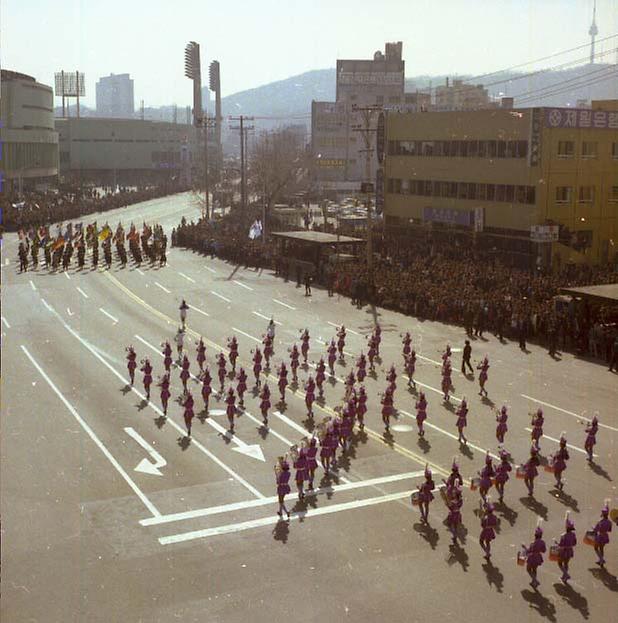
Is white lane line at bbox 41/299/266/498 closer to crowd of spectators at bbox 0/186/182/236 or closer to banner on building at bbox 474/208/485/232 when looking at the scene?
banner on building at bbox 474/208/485/232

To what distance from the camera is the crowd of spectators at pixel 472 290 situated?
38688 mm

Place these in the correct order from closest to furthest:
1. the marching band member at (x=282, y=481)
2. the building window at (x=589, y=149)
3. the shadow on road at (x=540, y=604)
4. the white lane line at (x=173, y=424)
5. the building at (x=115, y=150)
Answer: the shadow on road at (x=540, y=604), the marching band member at (x=282, y=481), the white lane line at (x=173, y=424), the building window at (x=589, y=149), the building at (x=115, y=150)

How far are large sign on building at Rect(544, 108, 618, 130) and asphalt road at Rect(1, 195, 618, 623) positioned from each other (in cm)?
2717

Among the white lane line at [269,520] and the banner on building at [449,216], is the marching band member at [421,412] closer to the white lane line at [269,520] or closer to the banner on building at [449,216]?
the white lane line at [269,520]

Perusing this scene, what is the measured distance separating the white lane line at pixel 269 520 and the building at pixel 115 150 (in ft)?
520

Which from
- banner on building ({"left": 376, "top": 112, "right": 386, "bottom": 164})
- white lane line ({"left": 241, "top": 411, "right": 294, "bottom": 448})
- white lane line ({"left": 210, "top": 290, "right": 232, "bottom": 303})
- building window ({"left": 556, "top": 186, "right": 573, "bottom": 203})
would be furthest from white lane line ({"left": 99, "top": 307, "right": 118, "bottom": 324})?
banner on building ({"left": 376, "top": 112, "right": 386, "bottom": 164})

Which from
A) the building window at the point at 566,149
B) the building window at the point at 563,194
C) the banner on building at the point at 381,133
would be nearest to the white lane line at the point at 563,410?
the building window at the point at 563,194

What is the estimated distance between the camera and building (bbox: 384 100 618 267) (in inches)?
2416

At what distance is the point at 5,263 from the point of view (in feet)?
211

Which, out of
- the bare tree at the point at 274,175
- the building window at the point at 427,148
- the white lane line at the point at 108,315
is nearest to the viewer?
the white lane line at the point at 108,315

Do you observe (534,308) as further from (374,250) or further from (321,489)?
(374,250)

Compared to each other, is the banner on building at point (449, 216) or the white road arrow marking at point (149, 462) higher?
the banner on building at point (449, 216)

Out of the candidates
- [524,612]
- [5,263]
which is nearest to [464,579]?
[524,612]

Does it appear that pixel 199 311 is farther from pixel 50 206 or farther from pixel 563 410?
pixel 50 206
